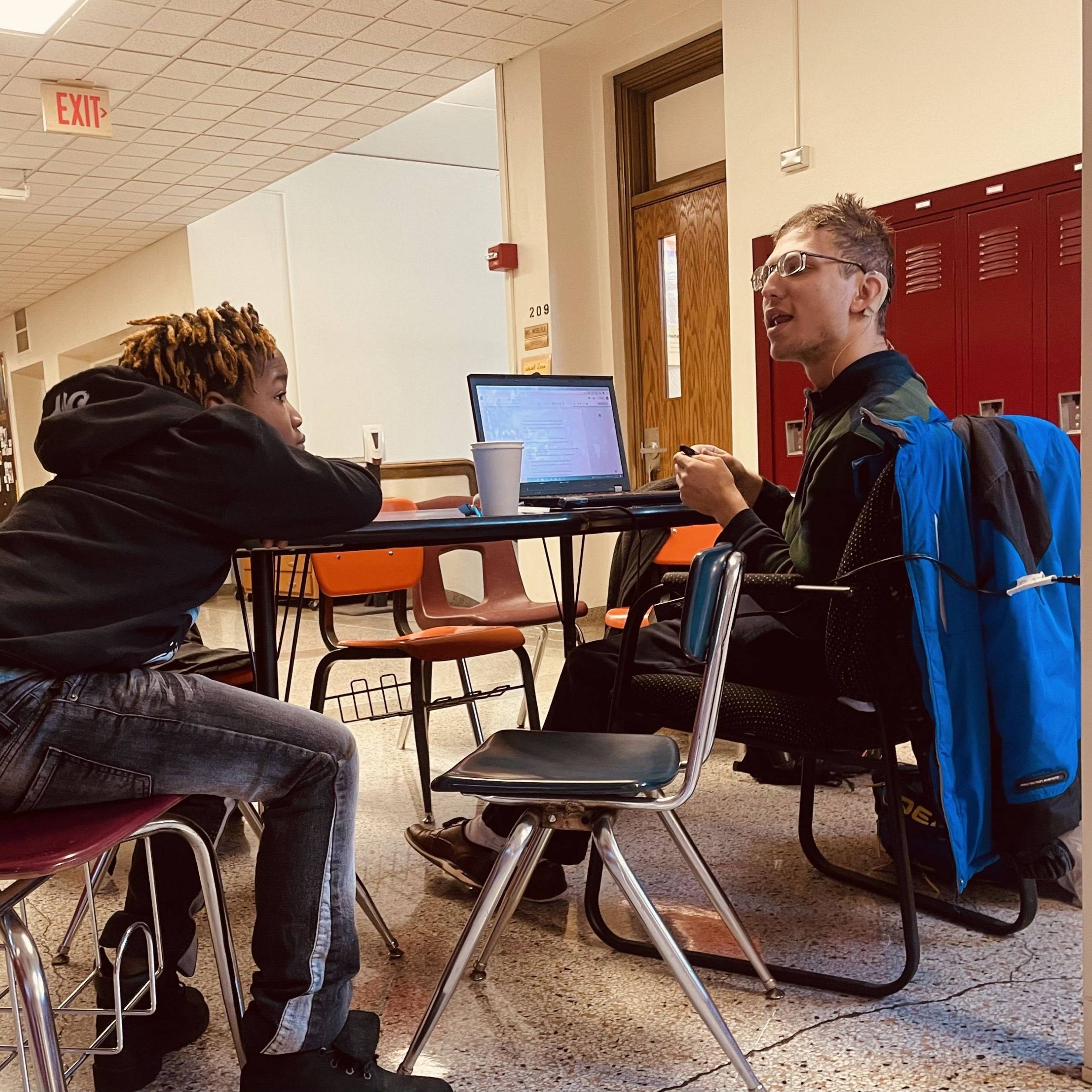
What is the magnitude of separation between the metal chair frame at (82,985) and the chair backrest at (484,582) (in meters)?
1.64

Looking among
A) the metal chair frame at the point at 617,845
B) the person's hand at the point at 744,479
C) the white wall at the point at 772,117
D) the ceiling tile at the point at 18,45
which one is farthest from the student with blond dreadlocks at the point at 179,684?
the ceiling tile at the point at 18,45

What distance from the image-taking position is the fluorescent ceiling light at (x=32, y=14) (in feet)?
15.6

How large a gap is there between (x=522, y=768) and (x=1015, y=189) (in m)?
3.29

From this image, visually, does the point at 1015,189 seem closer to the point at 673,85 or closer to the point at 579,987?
the point at 673,85

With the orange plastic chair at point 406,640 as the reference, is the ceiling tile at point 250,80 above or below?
above

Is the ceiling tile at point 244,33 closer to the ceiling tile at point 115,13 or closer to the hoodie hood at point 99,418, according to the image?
the ceiling tile at point 115,13

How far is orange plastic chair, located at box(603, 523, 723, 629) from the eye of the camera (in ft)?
10.2

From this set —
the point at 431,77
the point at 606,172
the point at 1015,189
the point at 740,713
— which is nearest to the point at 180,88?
the point at 431,77

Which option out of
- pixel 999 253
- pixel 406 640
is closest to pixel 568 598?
pixel 406 640

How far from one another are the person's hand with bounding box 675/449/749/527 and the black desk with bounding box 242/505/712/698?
0.43ft

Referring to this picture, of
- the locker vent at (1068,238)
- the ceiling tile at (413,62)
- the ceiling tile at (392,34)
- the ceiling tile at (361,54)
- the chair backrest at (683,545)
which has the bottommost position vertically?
the chair backrest at (683,545)

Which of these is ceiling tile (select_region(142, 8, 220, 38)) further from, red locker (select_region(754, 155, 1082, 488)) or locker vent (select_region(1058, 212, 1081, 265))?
locker vent (select_region(1058, 212, 1081, 265))

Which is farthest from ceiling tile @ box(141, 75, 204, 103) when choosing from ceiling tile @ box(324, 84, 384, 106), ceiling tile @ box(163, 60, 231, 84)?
ceiling tile @ box(324, 84, 384, 106)

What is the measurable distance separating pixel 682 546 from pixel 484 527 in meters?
1.51
